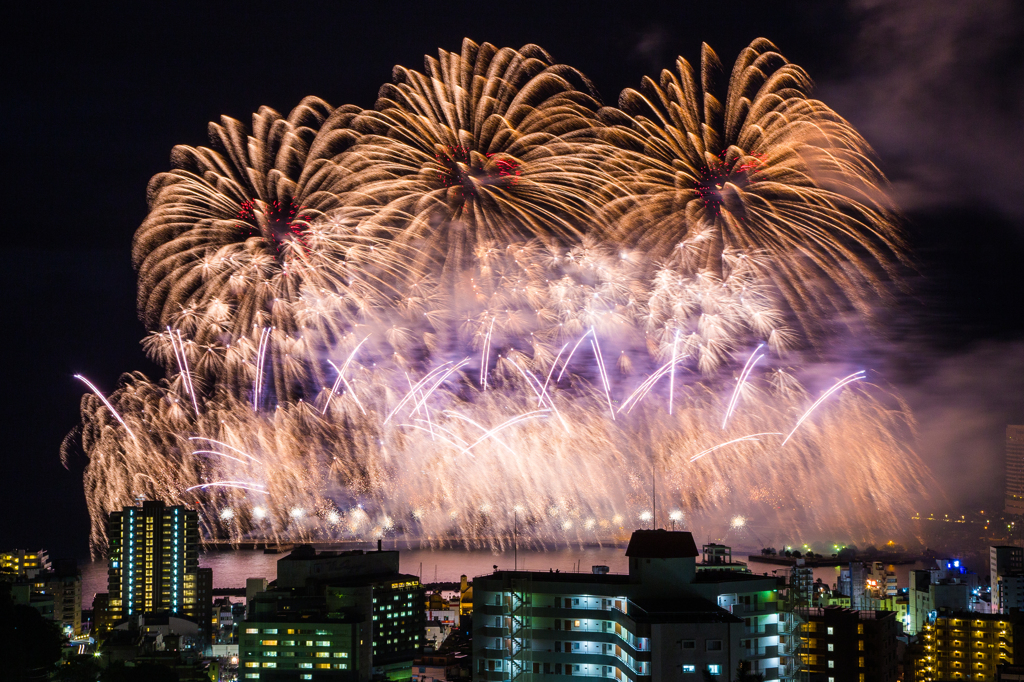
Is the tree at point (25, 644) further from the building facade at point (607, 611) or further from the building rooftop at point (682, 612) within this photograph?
the building rooftop at point (682, 612)

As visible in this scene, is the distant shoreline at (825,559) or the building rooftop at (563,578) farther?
the distant shoreline at (825,559)

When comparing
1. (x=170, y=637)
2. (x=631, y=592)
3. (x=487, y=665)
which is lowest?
(x=170, y=637)

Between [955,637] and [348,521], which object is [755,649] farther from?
[348,521]

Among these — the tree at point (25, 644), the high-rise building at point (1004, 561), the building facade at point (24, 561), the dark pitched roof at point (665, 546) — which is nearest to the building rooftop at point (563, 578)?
the dark pitched roof at point (665, 546)

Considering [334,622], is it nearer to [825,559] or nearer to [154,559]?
[154,559]

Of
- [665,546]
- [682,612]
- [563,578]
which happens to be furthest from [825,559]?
[682,612]

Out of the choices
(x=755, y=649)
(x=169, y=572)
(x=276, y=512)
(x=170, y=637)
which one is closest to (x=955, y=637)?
(x=755, y=649)
